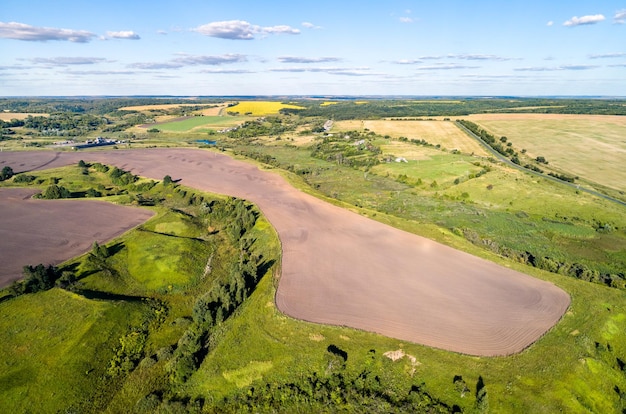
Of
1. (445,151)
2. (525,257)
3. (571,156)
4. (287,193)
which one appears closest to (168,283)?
(287,193)

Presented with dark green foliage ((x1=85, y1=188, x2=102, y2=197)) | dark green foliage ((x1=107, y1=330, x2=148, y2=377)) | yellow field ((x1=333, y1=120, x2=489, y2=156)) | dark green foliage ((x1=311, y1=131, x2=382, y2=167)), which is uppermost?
yellow field ((x1=333, y1=120, x2=489, y2=156))

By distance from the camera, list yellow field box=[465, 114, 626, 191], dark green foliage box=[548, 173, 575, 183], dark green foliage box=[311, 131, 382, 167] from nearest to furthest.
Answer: dark green foliage box=[548, 173, 575, 183], yellow field box=[465, 114, 626, 191], dark green foliage box=[311, 131, 382, 167]

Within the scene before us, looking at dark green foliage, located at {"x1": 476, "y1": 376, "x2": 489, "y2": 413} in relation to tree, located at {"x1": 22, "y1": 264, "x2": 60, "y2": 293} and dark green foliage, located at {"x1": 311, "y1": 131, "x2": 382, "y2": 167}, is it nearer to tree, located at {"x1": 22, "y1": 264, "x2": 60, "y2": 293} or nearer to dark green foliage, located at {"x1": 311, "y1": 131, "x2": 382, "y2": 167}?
tree, located at {"x1": 22, "y1": 264, "x2": 60, "y2": 293}

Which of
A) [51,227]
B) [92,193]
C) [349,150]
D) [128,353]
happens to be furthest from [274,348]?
[349,150]

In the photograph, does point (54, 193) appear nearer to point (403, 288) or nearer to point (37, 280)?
point (37, 280)

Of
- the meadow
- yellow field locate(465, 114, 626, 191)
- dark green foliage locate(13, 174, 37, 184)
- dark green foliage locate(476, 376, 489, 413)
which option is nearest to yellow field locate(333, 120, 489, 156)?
yellow field locate(465, 114, 626, 191)

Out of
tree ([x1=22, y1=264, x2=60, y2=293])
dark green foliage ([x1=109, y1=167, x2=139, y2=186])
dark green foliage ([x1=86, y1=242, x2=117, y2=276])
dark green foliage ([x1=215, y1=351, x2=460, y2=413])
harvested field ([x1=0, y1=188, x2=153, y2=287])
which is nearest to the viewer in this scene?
dark green foliage ([x1=215, y1=351, x2=460, y2=413])

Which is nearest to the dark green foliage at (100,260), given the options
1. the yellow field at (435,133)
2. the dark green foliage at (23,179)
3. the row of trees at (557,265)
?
the row of trees at (557,265)
